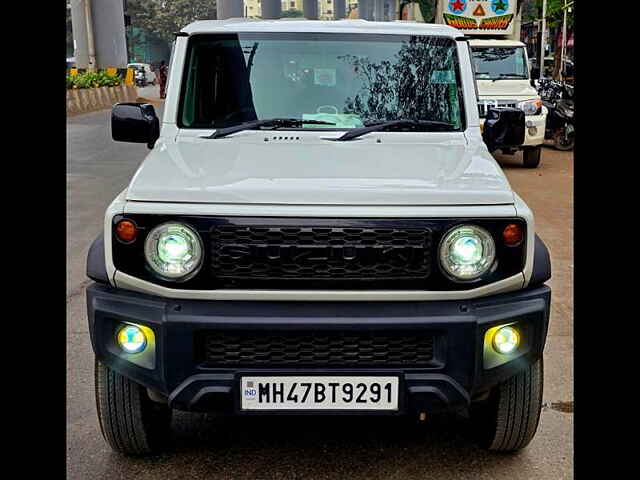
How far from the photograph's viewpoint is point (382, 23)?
4.60 metres

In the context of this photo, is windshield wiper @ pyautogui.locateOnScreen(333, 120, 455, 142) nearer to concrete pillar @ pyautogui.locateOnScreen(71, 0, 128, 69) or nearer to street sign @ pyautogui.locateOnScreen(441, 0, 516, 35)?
street sign @ pyautogui.locateOnScreen(441, 0, 516, 35)

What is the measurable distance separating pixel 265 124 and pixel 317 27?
2.24 ft

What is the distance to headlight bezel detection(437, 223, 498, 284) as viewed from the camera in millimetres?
3152

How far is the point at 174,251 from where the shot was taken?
3.15m

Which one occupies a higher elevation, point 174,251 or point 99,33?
point 99,33

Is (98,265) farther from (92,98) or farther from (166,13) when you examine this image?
(166,13)

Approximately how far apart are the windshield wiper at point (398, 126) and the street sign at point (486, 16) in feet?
42.5

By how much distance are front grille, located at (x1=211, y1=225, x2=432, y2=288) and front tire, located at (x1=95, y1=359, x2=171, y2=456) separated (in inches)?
26.9

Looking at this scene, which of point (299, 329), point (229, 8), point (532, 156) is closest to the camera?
A: point (299, 329)

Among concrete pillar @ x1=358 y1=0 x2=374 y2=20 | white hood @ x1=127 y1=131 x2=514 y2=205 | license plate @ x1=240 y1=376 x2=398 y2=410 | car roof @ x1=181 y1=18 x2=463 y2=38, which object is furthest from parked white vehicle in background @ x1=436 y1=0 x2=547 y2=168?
concrete pillar @ x1=358 y1=0 x2=374 y2=20

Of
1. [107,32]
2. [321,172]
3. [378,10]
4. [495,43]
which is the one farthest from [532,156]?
[378,10]

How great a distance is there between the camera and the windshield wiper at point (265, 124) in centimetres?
411
